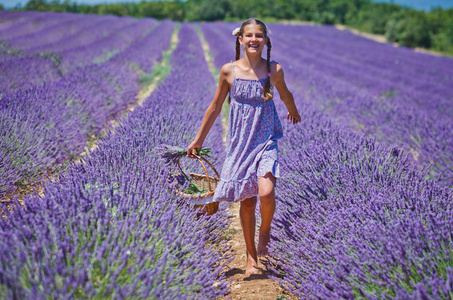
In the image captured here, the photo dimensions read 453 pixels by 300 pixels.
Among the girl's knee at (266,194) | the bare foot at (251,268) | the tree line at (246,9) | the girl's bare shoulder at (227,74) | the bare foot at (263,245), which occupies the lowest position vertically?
the bare foot at (251,268)

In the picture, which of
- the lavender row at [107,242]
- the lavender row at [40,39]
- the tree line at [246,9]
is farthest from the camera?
the tree line at [246,9]

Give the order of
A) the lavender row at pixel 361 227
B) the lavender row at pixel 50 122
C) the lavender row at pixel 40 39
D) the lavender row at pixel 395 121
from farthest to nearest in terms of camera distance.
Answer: the lavender row at pixel 40 39, the lavender row at pixel 395 121, the lavender row at pixel 50 122, the lavender row at pixel 361 227

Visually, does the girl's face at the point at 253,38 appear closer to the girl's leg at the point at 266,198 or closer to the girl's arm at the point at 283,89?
the girl's arm at the point at 283,89

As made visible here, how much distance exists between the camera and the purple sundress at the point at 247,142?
1.85m

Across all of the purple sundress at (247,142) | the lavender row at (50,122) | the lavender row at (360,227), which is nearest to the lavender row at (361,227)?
the lavender row at (360,227)

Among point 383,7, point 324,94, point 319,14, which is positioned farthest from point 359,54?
point 319,14

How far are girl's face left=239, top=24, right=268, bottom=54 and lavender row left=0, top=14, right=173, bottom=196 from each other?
1.95 meters

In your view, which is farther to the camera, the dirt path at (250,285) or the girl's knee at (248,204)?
the girl's knee at (248,204)

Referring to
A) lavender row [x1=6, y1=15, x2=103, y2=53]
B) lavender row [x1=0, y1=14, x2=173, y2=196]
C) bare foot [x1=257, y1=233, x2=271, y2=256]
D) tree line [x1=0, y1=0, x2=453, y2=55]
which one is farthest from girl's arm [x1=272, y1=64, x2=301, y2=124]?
tree line [x1=0, y1=0, x2=453, y2=55]

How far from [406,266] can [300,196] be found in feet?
2.70

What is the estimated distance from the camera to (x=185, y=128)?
315 centimetres

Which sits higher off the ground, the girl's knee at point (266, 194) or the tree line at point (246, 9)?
the tree line at point (246, 9)

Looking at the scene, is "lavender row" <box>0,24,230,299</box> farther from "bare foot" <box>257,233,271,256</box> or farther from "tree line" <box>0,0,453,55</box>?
"tree line" <box>0,0,453,55</box>

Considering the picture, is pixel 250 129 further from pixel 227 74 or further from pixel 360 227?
pixel 360 227
